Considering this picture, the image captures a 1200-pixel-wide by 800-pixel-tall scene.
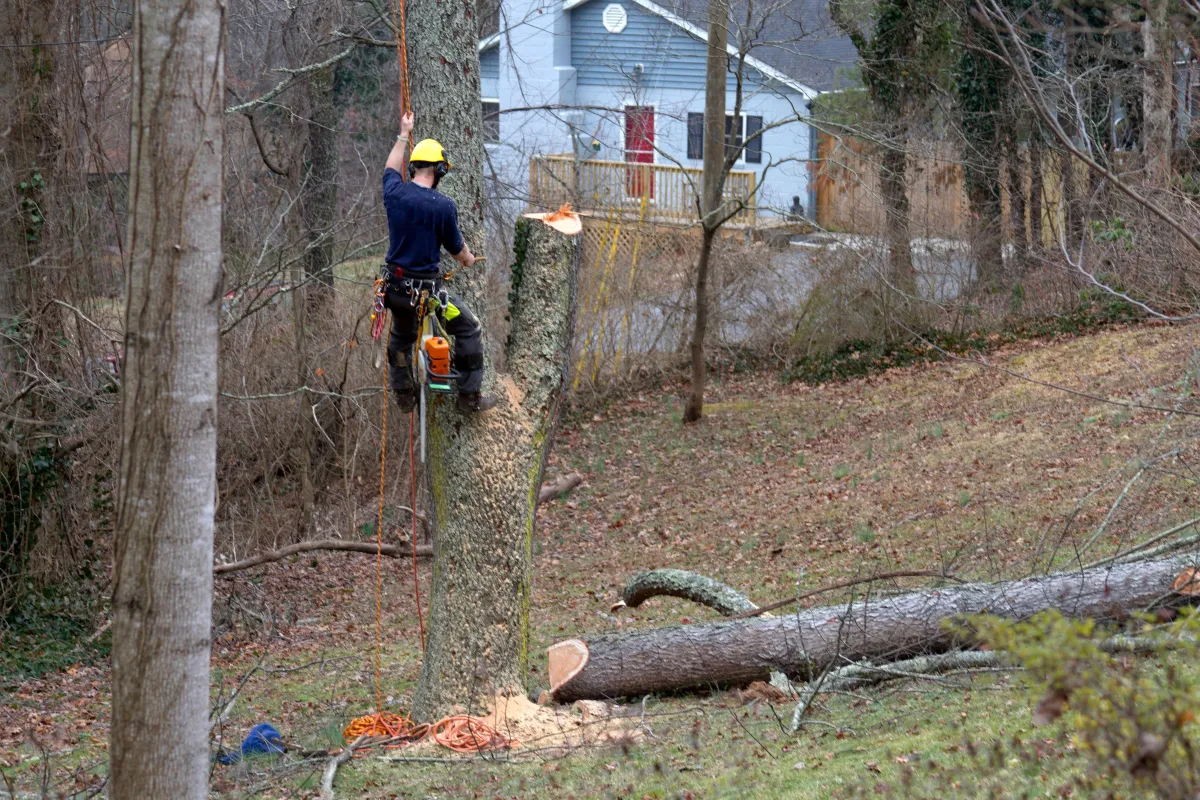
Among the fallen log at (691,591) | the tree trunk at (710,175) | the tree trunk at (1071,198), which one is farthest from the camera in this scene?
the tree trunk at (1071,198)

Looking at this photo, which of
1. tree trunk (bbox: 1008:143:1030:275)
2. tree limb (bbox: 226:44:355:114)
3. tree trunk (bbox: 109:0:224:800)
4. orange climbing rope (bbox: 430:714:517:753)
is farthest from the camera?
tree trunk (bbox: 1008:143:1030:275)

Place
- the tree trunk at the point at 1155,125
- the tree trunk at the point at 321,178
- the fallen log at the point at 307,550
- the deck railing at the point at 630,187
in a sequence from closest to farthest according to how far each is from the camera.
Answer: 1. the fallen log at the point at 307,550
2. the tree trunk at the point at 1155,125
3. the tree trunk at the point at 321,178
4. the deck railing at the point at 630,187

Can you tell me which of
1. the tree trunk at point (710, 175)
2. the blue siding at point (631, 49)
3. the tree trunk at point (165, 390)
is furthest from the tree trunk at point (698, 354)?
the tree trunk at point (165, 390)

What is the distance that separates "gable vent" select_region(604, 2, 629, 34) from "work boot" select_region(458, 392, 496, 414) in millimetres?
25382

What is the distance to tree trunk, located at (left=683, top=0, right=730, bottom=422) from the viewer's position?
1803 centimetres

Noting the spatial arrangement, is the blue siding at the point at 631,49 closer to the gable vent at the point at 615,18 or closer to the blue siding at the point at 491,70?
the gable vent at the point at 615,18

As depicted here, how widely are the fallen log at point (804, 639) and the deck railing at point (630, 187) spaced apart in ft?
45.0

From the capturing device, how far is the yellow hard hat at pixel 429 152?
22.1ft

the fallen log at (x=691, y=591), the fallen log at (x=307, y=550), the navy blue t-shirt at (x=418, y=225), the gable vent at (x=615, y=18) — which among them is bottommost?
the fallen log at (x=307, y=550)

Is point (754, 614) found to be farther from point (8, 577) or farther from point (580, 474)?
point (580, 474)

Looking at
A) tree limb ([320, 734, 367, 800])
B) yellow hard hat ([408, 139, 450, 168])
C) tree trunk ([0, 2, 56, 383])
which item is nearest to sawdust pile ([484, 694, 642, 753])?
tree limb ([320, 734, 367, 800])

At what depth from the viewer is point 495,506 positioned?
7.36 m

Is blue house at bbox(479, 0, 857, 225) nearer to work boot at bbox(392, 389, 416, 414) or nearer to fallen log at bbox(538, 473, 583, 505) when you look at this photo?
fallen log at bbox(538, 473, 583, 505)

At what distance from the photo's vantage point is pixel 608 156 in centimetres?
3028
